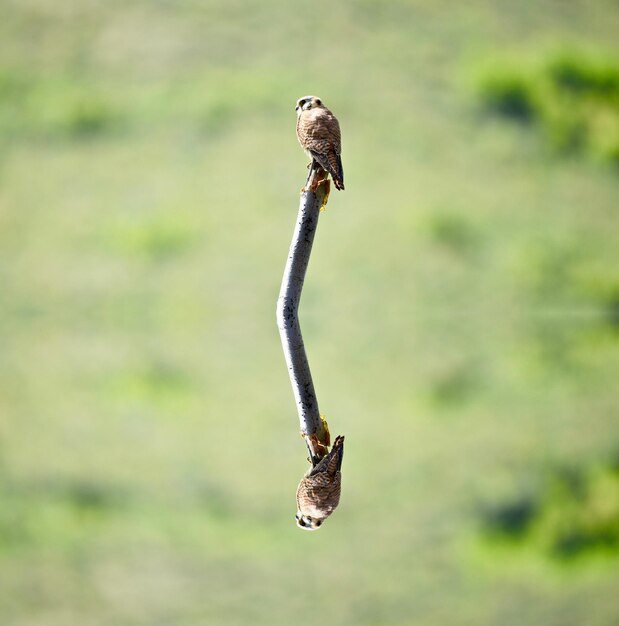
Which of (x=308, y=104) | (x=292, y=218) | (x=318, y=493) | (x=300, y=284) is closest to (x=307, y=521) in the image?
(x=318, y=493)

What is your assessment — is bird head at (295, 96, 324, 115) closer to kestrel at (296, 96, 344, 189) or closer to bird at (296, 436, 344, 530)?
kestrel at (296, 96, 344, 189)

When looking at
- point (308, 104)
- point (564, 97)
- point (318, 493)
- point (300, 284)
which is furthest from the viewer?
point (564, 97)

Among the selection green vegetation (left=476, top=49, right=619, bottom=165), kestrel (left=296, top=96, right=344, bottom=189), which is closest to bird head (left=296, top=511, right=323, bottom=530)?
kestrel (left=296, top=96, right=344, bottom=189)

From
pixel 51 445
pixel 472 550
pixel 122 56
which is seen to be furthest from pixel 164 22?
pixel 472 550

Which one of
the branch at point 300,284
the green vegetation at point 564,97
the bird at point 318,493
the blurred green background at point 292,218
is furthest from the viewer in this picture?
the green vegetation at point 564,97

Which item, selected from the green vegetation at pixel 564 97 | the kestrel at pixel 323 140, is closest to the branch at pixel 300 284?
the kestrel at pixel 323 140

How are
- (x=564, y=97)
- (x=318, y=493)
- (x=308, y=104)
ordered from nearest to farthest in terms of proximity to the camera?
1. (x=318, y=493)
2. (x=308, y=104)
3. (x=564, y=97)

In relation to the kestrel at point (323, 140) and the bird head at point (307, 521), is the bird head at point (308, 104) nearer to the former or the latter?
the kestrel at point (323, 140)

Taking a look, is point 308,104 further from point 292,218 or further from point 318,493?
point 292,218
